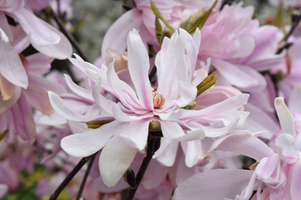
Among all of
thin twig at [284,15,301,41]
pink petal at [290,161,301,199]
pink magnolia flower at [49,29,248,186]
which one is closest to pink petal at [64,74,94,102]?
pink magnolia flower at [49,29,248,186]

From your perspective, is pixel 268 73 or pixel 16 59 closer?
pixel 16 59

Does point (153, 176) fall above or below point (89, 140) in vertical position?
below

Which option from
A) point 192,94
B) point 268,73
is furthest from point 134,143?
point 268,73

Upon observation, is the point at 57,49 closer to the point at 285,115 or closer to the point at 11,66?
the point at 11,66

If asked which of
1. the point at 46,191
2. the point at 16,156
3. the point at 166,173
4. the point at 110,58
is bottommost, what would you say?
the point at 46,191

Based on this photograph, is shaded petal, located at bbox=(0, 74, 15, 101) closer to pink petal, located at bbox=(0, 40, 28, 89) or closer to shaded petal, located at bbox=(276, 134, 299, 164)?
pink petal, located at bbox=(0, 40, 28, 89)

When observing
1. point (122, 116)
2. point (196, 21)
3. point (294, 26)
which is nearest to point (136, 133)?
point (122, 116)

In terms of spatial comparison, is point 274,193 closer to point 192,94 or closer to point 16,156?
point 192,94

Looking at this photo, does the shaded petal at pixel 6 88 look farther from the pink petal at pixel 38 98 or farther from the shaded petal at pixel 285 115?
the shaded petal at pixel 285 115
